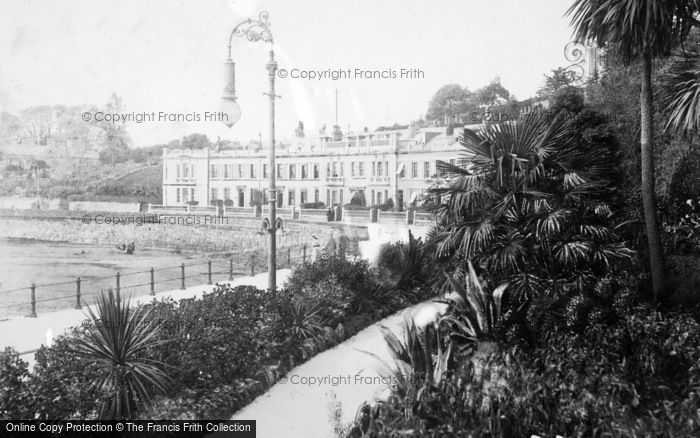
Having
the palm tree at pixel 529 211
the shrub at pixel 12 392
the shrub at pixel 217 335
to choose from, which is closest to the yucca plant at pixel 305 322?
the shrub at pixel 217 335

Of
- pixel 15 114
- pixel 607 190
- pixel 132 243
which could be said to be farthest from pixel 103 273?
pixel 607 190

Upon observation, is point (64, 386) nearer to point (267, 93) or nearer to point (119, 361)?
point (119, 361)

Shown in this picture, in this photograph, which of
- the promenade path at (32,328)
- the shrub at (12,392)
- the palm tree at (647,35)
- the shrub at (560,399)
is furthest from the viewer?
the palm tree at (647,35)

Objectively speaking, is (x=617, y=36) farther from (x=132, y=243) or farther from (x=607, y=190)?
(x=132, y=243)

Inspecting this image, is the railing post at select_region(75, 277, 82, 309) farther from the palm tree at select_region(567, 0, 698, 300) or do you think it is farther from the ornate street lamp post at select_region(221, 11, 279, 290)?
the palm tree at select_region(567, 0, 698, 300)

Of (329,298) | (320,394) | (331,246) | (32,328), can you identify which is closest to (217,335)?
(320,394)

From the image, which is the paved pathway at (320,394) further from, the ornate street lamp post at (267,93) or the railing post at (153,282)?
the railing post at (153,282)
